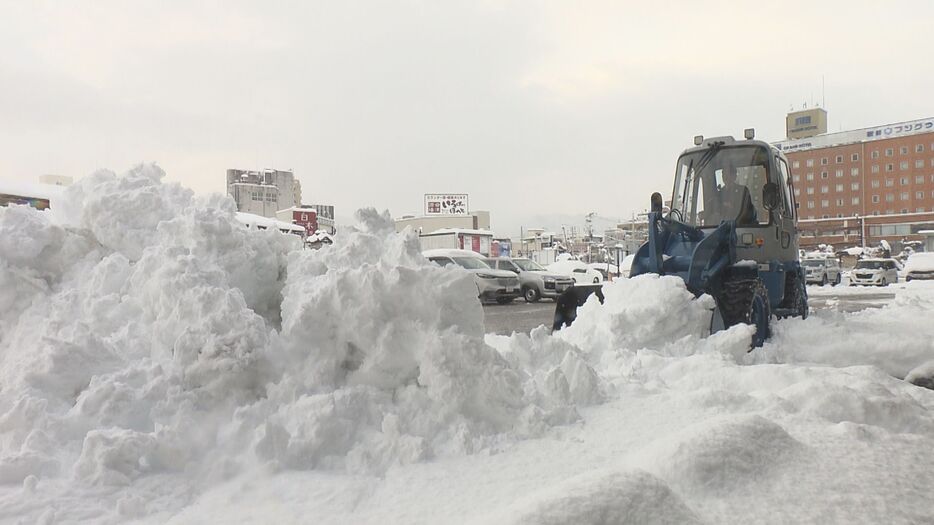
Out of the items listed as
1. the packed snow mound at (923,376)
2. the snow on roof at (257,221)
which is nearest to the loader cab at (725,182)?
the packed snow mound at (923,376)

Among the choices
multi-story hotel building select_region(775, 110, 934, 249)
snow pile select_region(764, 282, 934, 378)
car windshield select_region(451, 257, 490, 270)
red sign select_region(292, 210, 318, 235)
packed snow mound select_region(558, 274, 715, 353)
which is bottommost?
snow pile select_region(764, 282, 934, 378)

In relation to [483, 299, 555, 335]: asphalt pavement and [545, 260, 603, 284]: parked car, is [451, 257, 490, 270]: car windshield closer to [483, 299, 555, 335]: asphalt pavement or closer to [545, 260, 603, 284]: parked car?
[483, 299, 555, 335]: asphalt pavement

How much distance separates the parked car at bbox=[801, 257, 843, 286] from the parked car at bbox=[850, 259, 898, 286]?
3.94ft

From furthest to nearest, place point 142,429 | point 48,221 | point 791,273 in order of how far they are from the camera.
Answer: point 791,273 → point 48,221 → point 142,429

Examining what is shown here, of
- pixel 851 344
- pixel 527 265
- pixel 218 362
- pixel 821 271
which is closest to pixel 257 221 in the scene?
pixel 218 362

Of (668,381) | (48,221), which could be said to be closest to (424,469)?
(668,381)

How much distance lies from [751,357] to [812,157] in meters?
99.8

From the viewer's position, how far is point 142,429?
318cm

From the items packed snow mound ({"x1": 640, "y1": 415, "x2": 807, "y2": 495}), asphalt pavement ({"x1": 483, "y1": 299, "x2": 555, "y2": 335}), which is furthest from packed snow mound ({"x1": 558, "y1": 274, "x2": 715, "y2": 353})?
asphalt pavement ({"x1": 483, "y1": 299, "x2": 555, "y2": 335})

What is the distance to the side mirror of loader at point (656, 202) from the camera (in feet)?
24.4

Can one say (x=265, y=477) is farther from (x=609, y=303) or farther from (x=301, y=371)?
(x=609, y=303)

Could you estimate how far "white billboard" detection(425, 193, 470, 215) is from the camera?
63438 millimetres

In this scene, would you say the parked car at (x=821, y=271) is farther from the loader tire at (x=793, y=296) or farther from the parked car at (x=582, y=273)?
the loader tire at (x=793, y=296)

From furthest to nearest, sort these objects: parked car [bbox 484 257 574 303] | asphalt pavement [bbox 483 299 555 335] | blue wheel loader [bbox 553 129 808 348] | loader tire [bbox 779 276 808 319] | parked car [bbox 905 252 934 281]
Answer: parked car [bbox 905 252 934 281] < parked car [bbox 484 257 574 303] < asphalt pavement [bbox 483 299 555 335] < loader tire [bbox 779 276 808 319] < blue wheel loader [bbox 553 129 808 348]
